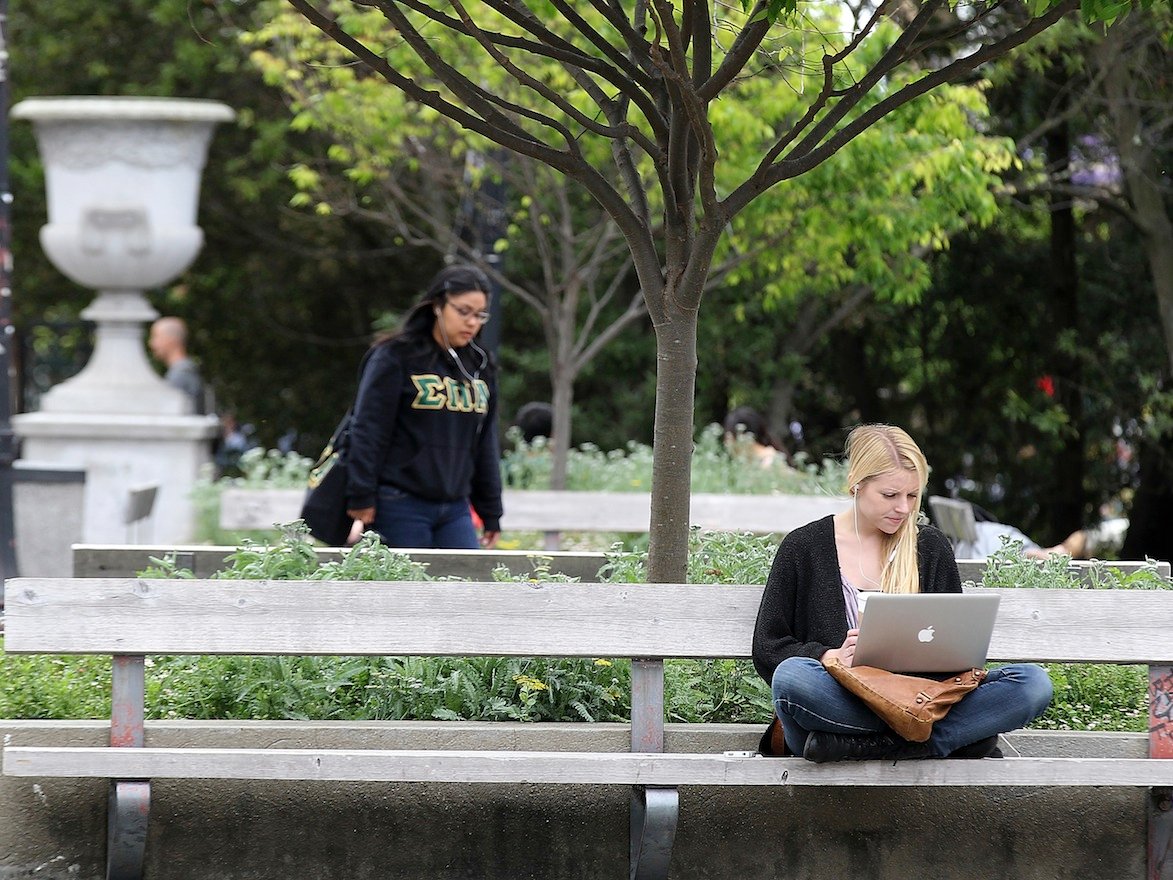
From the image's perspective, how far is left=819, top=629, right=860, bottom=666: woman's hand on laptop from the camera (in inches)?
181

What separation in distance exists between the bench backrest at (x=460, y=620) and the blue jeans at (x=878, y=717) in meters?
0.30

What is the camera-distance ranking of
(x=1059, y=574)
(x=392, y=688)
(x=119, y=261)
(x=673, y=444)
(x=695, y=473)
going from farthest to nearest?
1. (x=119, y=261)
2. (x=695, y=473)
3. (x=1059, y=574)
4. (x=673, y=444)
5. (x=392, y=688)

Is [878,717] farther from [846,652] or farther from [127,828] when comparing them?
[127,828]

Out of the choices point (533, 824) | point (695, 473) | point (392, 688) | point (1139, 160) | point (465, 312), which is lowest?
point (533, 824)

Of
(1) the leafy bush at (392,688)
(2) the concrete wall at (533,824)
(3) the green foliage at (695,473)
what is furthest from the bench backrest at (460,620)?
(3) the green foliage at (695,473)

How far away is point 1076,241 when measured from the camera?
17641 mm

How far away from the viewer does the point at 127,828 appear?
464 cm

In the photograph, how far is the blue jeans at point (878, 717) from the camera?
180 inches

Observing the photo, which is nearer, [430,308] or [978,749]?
[978,749]

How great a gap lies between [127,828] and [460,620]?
1014 millimetres

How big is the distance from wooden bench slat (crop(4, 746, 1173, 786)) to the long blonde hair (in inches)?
20.0

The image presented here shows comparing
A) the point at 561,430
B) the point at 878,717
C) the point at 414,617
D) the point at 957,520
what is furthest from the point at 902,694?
the point at 561,430

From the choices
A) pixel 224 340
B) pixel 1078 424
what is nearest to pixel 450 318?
pixel 1078 424

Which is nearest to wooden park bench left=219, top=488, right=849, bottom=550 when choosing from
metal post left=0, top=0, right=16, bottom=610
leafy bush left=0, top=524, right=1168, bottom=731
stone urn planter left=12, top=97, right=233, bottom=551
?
metal post left=0, top=0, right=16, bottom=610
